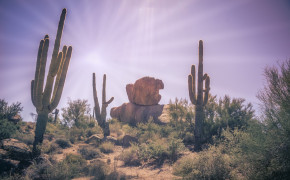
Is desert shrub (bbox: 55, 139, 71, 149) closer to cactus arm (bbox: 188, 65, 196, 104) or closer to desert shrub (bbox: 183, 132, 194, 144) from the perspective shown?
desert shrub (bbox: 183, 132, 194, 144)

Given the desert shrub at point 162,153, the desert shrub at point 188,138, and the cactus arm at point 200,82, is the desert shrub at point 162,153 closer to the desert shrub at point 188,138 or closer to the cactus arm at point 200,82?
the desert shrub at point 188,138

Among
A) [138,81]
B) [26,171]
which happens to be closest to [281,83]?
[26,171]

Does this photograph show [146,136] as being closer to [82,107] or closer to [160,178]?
[160,178]

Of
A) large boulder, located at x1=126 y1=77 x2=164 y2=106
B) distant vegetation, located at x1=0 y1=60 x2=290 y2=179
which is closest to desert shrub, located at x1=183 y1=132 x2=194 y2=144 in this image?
distant vegetation, located at x1=0 y1=60 x2=290 y2=179

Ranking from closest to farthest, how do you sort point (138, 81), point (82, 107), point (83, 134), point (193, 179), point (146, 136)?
point (193, 179)
point (146, 136)
point (83, 134)
point (82, 107)
point (138, 81)

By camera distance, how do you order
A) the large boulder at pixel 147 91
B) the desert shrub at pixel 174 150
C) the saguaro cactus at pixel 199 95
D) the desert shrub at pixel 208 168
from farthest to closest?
the large boulder at pixel 147 91 < the saguaro cactus at pixel 199 95 < the desert shrub at pixel 174 150 < the desert shrub at pixel 208 168

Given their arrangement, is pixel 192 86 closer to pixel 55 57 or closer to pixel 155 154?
pixel 155 154

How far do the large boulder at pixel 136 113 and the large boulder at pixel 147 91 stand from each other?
102cm

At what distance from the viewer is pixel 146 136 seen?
12.4 metres

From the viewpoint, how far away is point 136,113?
82.6 ft

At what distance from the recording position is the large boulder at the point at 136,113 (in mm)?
23163

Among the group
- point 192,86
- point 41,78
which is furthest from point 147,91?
point 41,78

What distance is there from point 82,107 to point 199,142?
601 inches

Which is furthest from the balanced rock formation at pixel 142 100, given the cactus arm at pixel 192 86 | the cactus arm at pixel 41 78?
the cactus arm at pixel 41 78
